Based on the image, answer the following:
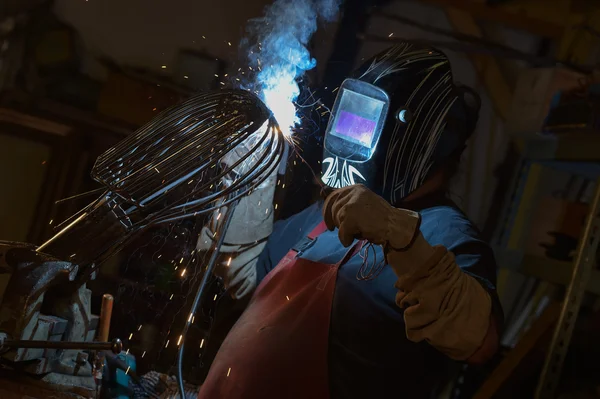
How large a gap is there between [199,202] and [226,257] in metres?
0.25

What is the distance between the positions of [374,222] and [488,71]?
0.61 m

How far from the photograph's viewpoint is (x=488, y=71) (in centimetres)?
130

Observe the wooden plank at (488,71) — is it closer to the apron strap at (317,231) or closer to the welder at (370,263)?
the welder at (370,263)

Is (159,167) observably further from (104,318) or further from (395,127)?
(395,127)

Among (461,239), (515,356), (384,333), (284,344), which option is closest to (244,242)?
(284,344)

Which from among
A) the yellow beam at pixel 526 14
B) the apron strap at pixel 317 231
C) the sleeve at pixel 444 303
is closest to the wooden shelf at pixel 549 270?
the sleeve at pixel 444 303

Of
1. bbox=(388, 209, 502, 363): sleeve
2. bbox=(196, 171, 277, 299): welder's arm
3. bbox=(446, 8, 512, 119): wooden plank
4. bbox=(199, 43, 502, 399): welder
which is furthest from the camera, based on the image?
bbox=(196, 171, 277, 299): welder's arm

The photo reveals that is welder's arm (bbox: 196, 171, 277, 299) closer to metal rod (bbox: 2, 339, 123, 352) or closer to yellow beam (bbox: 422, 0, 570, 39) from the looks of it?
metal rod (bbox: 2, 339, 123, 352)

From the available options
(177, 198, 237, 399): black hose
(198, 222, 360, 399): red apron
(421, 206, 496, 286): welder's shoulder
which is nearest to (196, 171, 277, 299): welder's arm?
(177, 198, 237, 399): black hose

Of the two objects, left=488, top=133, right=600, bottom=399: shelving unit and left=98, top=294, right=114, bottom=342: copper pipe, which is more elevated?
left=488, top=133, right=600, bottom=399: shelving unit

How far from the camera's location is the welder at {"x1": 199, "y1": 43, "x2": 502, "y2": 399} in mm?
1034

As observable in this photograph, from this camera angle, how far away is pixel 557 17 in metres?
1.29

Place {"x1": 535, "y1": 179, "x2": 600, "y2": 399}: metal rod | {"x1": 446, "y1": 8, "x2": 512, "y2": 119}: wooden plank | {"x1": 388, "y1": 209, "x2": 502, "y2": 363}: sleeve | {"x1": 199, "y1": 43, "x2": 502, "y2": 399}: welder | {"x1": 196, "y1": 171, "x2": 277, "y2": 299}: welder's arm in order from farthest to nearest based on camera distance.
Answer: {"x1": 196, "y1": 171, "x2": 277, "y2": 299}: welder's arm < {"x1": 446, "y1": 8, "x2": 512, "y2": 119}: wooden plank < {"x1": 535, "y1": 179, "x2": 600, "y2": 399}: metal rod < {"x1": 199, "y1": 43, "x2": 502, "y2": 399}: welder < {"x1": 388, "y1": 209, "x2": 502, "y2": 363}: sleeve

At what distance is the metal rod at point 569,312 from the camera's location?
114 centimetres
